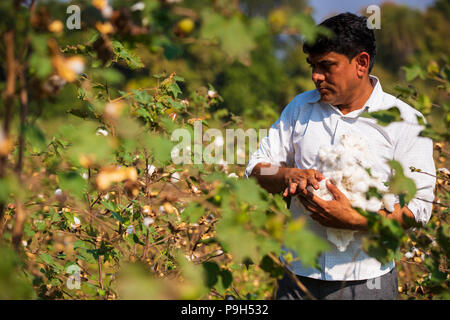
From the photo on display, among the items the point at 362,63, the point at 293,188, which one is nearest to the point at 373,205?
the point at 293,188

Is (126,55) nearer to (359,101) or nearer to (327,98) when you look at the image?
(327,98)

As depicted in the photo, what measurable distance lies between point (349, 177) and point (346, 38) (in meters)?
0.52

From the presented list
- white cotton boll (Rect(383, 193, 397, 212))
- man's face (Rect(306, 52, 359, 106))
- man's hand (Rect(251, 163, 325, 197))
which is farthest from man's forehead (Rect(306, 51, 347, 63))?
white cotton boll (Rect(383, 193, 397, 212))

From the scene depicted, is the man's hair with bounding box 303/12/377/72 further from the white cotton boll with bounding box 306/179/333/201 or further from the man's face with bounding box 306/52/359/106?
the white cotton boll with bounding box 306/179/333/201

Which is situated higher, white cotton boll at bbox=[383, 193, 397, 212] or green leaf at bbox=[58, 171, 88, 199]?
green leaf at bbox=[58, 171, 88, 199]

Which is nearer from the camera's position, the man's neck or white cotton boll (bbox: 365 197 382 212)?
white cotton boll (bbox: 365 197 382 212)

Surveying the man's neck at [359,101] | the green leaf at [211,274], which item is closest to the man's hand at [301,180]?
the man's neck at [359,101]

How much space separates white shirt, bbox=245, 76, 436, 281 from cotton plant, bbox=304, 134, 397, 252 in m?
0.06

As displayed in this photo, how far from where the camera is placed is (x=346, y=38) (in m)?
1.56

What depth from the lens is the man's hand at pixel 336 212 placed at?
1417 mm

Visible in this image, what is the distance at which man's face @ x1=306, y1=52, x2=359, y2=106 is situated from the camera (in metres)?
1.56

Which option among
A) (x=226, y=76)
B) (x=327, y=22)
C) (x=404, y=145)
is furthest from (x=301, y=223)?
(x=226, y=76)

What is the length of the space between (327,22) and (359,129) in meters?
0.43
